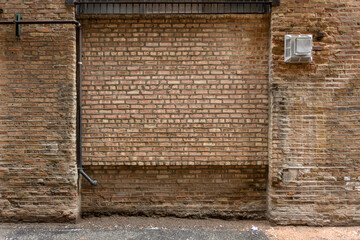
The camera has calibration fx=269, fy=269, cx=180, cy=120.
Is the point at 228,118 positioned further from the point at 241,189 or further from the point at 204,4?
the point at 204,4

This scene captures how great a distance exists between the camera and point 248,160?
4.48 meters

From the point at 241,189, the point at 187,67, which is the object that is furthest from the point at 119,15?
the point at 241,189

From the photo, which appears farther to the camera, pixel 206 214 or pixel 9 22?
pixel 206 214

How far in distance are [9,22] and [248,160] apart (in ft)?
14.6

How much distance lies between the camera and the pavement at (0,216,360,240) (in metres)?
4.05

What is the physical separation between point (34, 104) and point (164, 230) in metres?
2.92

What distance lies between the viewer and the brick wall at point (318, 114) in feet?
14.2

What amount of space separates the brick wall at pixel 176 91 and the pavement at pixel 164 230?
966mm

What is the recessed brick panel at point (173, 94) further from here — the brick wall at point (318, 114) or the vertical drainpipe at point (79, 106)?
the brick wall at point (318, 114)

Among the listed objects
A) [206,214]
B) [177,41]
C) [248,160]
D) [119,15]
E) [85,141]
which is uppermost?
[119,15]

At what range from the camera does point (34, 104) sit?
14.3 ft

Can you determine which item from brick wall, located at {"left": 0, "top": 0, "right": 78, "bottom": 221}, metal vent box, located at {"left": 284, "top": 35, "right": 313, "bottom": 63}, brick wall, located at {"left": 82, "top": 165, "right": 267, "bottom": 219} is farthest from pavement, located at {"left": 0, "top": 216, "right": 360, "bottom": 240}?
metal vent box, located at {"left": 284, "top": 35, "right": 313, "bottom": 63}

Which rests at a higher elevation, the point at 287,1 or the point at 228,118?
the point at 287,1

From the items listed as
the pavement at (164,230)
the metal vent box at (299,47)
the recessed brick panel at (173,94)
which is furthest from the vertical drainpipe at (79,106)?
the metal vent box at (299,47)
